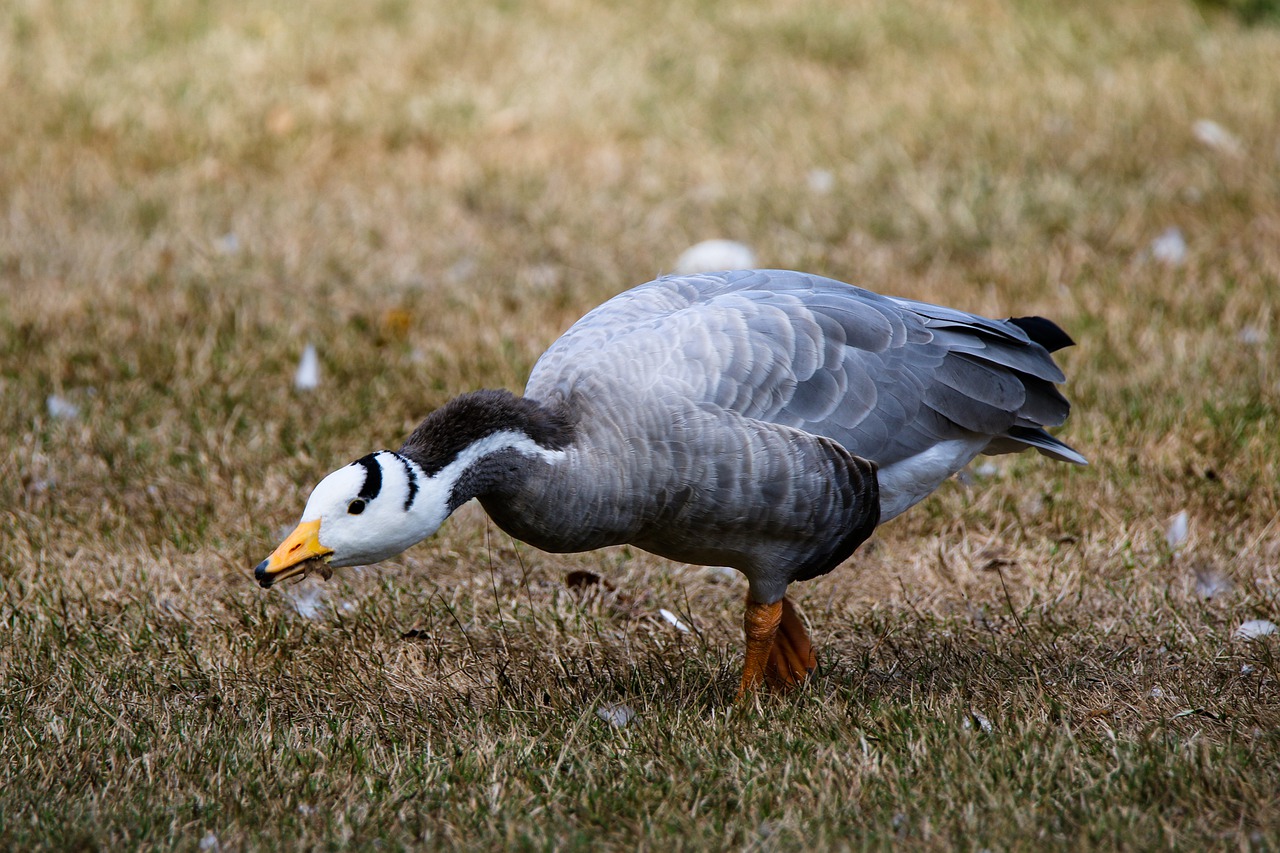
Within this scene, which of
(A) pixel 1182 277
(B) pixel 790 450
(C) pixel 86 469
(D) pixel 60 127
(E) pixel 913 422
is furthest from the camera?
(D) pixel 60 127

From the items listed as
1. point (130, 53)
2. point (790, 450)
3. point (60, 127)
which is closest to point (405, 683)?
point (790, 450)

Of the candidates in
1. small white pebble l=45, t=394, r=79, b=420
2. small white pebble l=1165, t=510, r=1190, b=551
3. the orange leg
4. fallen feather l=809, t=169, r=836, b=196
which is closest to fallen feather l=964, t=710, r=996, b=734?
the orange leg

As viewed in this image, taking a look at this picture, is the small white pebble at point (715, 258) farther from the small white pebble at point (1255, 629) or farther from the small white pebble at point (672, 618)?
the small white pebble at point (1255, 629)

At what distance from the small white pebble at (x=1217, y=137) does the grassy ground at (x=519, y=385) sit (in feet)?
0.11

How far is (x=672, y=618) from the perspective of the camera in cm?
375

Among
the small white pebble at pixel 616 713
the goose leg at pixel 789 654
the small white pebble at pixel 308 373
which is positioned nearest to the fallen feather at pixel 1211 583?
the goose leg at pixel 789 654

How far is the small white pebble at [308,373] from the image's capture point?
4996mm

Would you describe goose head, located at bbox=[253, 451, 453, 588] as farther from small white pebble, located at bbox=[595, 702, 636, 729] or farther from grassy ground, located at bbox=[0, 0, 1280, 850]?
small white pebble, located at bbox=[595, 702, 636, 729]

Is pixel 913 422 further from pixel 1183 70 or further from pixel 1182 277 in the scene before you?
pixel 1183 70

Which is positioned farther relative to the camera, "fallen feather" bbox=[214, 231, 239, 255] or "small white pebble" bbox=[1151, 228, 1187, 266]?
"fallen feather" bbox=[214, 231, 239, 255]

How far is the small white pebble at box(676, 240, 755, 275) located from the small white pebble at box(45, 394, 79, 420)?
8.36ft

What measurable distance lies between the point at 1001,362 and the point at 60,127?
5.74 metres

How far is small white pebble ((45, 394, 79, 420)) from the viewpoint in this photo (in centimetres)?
473

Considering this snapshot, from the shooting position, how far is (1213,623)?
3.51m
